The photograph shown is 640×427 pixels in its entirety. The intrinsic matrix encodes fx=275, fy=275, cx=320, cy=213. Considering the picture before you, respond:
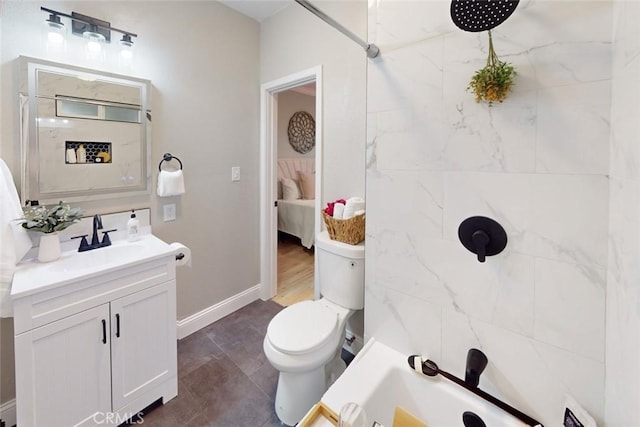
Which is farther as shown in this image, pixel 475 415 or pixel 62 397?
pixel 62 397

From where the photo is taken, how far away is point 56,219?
1363mm

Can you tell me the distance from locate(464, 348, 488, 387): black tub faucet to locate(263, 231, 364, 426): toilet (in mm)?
634

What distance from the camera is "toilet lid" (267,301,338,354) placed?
4.39ft

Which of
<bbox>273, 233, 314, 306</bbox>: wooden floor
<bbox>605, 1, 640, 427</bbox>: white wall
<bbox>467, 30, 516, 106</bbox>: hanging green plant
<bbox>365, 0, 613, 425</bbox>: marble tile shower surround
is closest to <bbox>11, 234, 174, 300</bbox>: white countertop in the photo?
<bbox>365, 0, 613, 425</bbox>: marble tile shower surround

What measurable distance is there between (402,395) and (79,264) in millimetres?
1653

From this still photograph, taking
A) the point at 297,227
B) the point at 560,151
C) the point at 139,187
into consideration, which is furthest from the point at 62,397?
the point at 297,227

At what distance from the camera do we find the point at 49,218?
4.41 ft

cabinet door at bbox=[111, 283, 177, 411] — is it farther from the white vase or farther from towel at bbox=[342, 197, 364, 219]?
towel at bbox=[342, 197, 364, 219]

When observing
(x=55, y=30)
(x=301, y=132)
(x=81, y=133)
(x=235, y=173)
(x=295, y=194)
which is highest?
(x=301, y=132)

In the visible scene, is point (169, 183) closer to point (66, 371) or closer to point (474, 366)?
point (66, 371)

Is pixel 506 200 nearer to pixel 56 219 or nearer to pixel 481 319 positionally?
pixel 481 319

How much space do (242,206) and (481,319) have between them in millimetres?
1970

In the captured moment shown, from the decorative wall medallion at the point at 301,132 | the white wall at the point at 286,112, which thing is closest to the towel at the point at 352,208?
the white wall at the point at 286,112

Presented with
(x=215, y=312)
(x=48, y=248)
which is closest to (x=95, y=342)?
(x=48, y=248)
